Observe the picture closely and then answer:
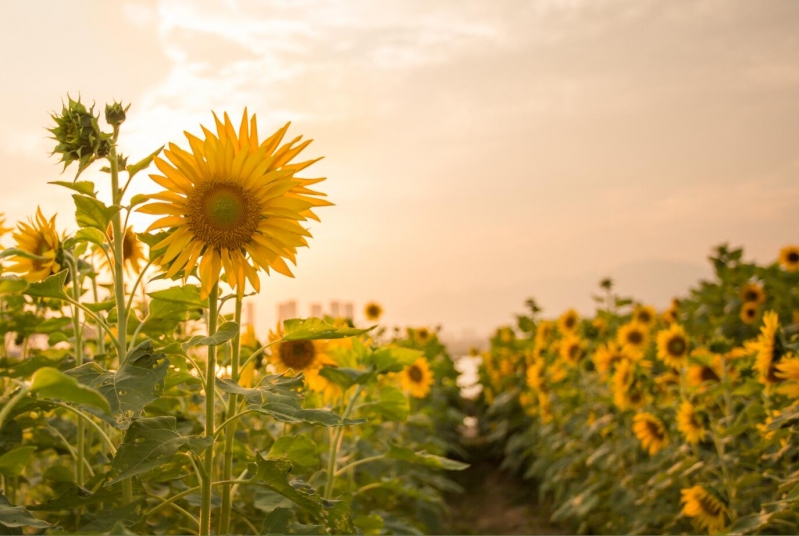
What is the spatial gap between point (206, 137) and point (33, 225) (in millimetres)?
654

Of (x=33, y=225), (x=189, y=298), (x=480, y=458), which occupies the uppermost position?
(x=33, y=225)

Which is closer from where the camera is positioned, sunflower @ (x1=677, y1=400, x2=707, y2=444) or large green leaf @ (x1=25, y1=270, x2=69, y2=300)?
large green leaf @ (x1=25, y1=270, x2=69, y2=300)

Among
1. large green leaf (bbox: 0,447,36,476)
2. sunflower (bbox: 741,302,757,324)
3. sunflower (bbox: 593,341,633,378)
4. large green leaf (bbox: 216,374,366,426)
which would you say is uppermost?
sunflower (bbox: 741,302,757,324)

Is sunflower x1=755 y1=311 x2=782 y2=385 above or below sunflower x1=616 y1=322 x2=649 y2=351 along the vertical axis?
below

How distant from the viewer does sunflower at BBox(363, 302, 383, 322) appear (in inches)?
255

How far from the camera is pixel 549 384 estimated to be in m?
5.81

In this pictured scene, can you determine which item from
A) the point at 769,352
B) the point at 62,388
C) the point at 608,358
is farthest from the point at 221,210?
the point at 608,358

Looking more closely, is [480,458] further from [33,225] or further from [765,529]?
[33,225]

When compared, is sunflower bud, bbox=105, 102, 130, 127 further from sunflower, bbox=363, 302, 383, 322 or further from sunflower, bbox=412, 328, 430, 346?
sunflower, bbox=412, 328, 430, 346

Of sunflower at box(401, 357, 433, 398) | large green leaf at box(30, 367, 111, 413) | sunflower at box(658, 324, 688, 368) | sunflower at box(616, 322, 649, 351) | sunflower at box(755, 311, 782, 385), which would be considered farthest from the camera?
sunflower at box(616, 322, 649, 351)

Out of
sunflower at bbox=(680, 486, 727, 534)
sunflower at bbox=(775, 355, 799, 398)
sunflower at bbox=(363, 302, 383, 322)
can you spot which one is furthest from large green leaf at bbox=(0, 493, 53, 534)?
sunflower at bbox=(363, 302, 383, 322)

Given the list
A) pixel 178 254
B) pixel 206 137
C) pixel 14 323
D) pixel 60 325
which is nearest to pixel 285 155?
pixel 206 137

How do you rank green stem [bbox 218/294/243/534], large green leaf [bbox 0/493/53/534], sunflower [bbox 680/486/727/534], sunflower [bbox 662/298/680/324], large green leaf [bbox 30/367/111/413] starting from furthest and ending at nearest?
sunflower [bbox 662/298/680/324] → sunflower [bbox 680/486/727/534] → green stem [bbox 218/294/243/534] → large green leaf [bbox 0/493/53/534] → large green leaf [bbox 30/367/111/413]

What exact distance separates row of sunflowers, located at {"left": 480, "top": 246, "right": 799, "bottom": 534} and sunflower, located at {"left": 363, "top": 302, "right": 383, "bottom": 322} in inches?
56.2
